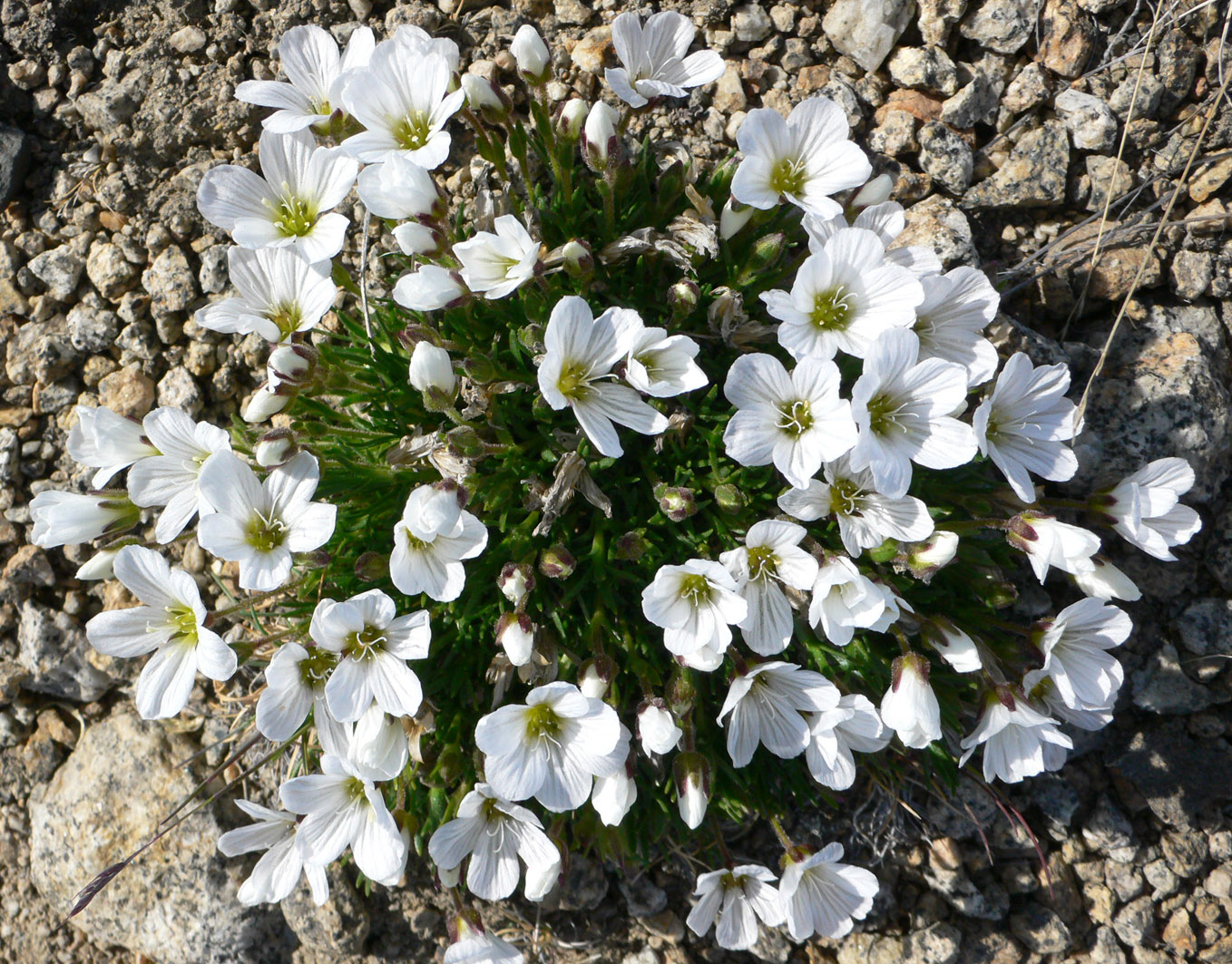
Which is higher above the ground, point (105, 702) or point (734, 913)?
point (105, 702)

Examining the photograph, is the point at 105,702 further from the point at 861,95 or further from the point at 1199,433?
the point at 1199,433

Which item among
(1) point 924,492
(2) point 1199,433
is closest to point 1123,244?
(2) point 1199,433

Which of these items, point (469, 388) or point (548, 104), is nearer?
point (469, 388)

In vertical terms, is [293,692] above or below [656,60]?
below

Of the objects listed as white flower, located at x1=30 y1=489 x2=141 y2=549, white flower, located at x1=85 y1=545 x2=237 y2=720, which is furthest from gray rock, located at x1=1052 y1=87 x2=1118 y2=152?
white flower, located at x1=30 y1=489 x2=141 y2=549

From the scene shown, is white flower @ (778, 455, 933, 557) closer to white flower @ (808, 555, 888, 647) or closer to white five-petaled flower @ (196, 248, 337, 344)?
white flower @ (808, 555, 888, 647)

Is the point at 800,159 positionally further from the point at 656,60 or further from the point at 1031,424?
the point at 1031,424

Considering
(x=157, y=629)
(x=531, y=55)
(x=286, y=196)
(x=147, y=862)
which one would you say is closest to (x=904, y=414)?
(x=531, y=55)
